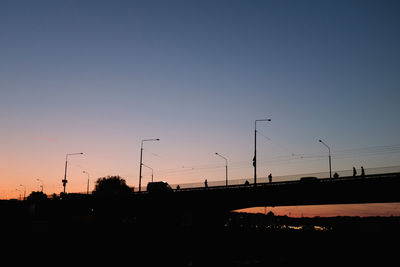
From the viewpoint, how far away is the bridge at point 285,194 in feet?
177

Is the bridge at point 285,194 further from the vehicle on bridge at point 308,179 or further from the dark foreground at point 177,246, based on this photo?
the dark foreground at point 177,246

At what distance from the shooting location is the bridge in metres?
53.9

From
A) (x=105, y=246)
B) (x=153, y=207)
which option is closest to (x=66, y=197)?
(x=153, y=207)

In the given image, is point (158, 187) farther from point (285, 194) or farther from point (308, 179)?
point (308, 179)

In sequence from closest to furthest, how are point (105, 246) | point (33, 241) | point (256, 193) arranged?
point (105, 246) < point (33, 241) < point (256, 193)

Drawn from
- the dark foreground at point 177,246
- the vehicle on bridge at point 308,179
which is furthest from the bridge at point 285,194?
the dark foreground at point 177,246

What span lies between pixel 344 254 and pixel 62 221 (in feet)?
124

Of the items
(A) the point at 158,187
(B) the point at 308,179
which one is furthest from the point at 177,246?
(A) the point at 158,187

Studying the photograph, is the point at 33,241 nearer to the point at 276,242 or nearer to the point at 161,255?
the point at 161,255

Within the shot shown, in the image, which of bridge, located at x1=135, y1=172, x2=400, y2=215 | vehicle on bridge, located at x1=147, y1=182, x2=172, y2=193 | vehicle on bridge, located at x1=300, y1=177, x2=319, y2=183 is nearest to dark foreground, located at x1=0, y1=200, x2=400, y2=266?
bridge, located at x1=135, y1=172, x2=400, y2=215

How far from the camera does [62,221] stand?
53.9 metres

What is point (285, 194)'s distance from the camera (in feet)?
205

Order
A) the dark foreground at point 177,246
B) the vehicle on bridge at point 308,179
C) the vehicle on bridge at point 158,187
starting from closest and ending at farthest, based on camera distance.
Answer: the dark foreground at point 177,246
the vehicle on bridge at point 308,179
the vehicle on bridge at point 158,187

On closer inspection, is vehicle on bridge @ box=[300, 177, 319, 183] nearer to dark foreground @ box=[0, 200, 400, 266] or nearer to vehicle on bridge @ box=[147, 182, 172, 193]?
dark foreground @ box=[0, 200, 400, 266]
